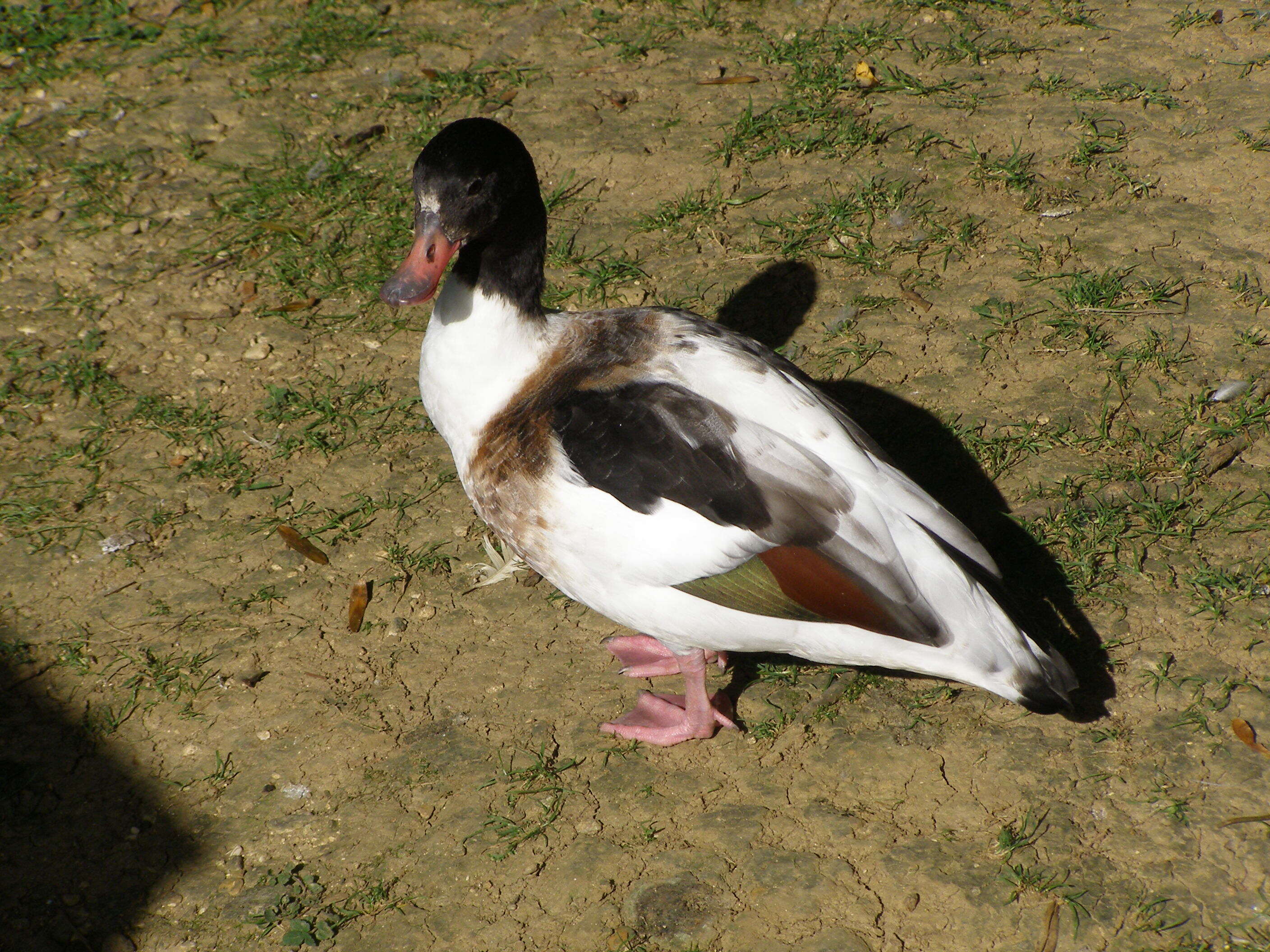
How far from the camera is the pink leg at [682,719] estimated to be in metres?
3.03

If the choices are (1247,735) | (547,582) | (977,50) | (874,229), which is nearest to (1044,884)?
(1247,735)

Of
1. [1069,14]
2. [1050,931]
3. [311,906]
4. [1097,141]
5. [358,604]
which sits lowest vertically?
[311,906]

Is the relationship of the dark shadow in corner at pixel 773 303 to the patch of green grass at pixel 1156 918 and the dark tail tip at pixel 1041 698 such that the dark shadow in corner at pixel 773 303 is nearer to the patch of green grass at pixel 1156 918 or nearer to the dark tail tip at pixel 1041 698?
the dark tail tip at pixel 1041 698

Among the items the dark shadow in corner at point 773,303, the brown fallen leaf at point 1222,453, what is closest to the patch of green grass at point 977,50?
the dark shadow in corner at point 773,303

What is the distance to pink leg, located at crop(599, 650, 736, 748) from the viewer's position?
303 cm

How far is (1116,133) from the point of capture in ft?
15.8

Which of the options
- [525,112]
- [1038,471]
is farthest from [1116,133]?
[525,112]

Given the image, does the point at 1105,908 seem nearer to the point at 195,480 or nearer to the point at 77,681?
the point at 77,681

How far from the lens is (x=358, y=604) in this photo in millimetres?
3453

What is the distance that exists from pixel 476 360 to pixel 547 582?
0.86 meters

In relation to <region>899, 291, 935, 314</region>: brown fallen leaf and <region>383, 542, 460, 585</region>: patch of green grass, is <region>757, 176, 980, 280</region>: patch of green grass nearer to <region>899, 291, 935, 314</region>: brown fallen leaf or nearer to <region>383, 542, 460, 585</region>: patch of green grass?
<region>899, 291, 935, 314</region>: brown fallen leaf

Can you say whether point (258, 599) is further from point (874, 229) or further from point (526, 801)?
→ point (874, 229)

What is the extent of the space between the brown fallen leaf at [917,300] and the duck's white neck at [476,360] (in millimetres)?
1847

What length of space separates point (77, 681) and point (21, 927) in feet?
2.59
